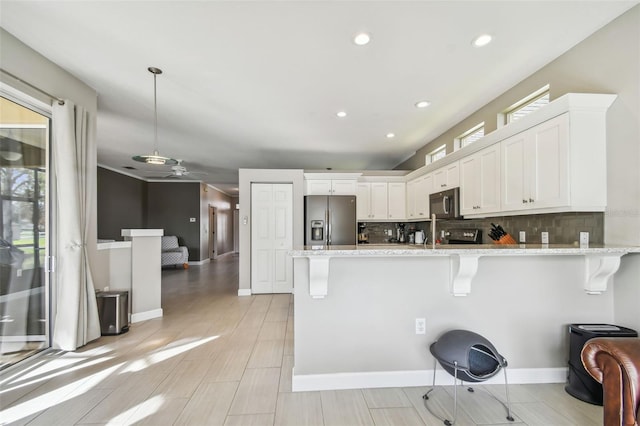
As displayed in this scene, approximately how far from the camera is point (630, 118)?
193 cm

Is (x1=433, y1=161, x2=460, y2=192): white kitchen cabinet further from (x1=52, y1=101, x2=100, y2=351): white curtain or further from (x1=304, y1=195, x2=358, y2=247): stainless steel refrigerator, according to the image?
(x1=52, y1=101, x2=100, y2=351): white curtain

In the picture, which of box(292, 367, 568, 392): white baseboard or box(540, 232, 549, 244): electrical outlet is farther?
box(540, 232, 549, 244): electrical outlet

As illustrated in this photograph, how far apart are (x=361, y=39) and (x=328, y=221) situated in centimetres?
329

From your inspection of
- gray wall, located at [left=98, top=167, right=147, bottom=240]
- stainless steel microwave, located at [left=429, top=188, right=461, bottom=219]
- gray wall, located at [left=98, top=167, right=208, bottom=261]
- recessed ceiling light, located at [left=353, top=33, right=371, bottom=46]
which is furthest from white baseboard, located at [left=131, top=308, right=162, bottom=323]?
gray wall, located at [left=98, top=167, right=208, bottom=261]

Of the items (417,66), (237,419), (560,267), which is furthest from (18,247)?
(560,267)

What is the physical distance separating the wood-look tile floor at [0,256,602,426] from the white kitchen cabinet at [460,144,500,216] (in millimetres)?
1708

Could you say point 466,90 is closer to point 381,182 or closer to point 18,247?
point 381,182

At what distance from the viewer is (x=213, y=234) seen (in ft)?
32.8

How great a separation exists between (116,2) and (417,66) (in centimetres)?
241

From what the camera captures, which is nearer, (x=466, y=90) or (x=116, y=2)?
(x=116, y=2)

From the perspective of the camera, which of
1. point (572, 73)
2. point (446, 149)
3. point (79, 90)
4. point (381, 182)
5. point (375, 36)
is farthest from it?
point (381, 182)

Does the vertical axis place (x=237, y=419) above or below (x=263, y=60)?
below

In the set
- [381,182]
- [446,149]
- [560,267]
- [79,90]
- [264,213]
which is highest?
[79,90]

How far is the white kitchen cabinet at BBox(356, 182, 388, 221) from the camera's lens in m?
5.57
